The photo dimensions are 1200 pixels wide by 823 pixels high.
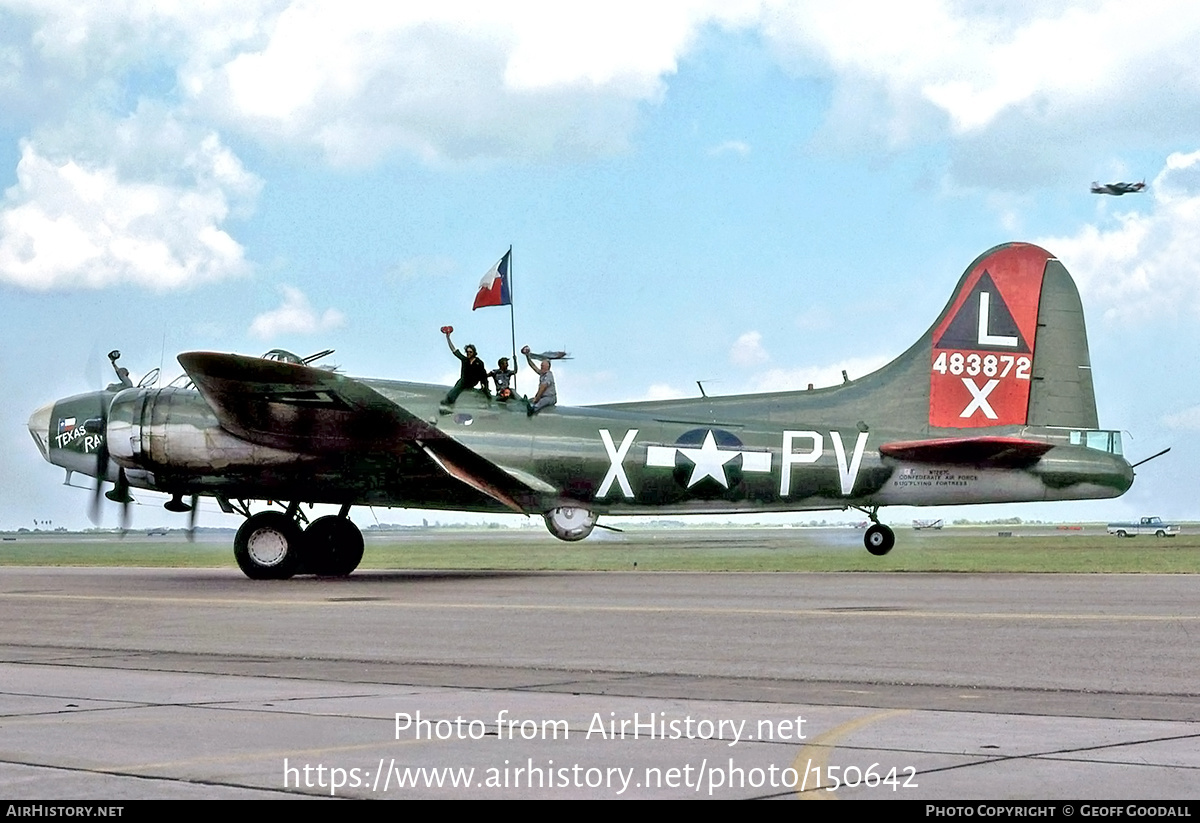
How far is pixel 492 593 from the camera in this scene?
938 inches

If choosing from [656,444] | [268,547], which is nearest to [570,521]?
[656,444]

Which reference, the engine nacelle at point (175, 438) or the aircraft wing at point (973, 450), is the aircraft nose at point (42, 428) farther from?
the aircraft wing at point (973, 450)

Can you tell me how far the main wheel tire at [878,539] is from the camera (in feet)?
108

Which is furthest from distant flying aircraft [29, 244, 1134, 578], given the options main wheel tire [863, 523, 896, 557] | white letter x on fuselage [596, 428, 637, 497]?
main wheel tire [863, 523, 896, 557]

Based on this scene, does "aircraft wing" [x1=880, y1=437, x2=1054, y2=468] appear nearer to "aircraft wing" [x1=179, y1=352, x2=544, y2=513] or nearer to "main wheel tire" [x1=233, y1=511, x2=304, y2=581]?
"aircraft wing" [x1=179, y1=352, x2=544, y2=513]

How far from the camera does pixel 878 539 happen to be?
33.0 metres

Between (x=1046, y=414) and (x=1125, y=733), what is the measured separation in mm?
23252

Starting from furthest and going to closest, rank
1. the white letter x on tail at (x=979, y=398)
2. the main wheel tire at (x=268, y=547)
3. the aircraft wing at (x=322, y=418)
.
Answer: the white letter x on tail at (x=979, y=398), the main wheel tire at (x=268, y=547), the aircraft wing at (x=322, y=418)

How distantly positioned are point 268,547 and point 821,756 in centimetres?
2288

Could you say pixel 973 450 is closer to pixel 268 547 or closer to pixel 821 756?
pixel 268 547

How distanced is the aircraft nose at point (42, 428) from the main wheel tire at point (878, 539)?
18862mm

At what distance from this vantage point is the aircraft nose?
1232 inches

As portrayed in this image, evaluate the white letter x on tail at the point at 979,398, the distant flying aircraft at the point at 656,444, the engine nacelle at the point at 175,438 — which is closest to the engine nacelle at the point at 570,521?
the distant flying aircraft at the point at 656,444

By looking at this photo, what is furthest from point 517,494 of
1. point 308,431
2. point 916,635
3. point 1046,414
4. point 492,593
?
point 916,635
